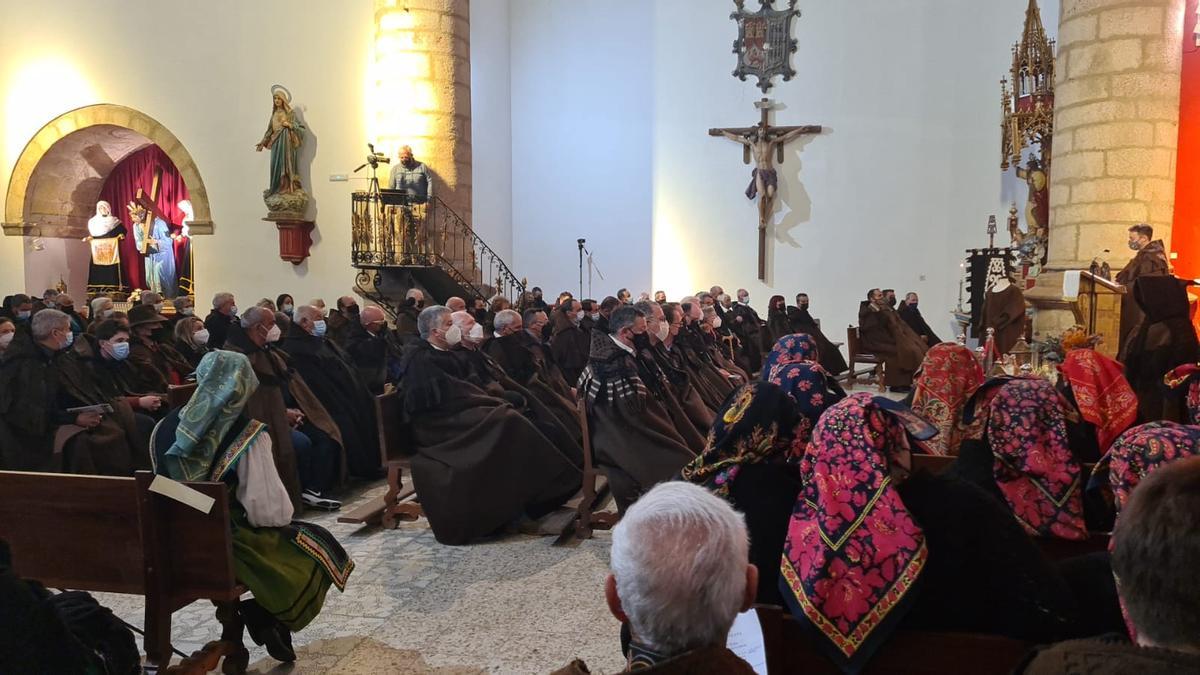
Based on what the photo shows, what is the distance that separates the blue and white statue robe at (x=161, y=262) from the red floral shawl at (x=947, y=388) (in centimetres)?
1524

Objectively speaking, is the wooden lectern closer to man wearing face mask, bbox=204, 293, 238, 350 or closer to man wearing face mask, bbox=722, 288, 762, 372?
man wearing face mask, bbox=722, 288, 762, 372

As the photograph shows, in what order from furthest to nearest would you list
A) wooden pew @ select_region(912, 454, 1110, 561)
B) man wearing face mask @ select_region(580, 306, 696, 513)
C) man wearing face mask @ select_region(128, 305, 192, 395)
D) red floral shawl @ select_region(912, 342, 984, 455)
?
man wearing face mask @ select_region(128, 305, 192, 395) → man wearing face mask @ select_region(580, 306, 696, 513) → red floral shawl @ select_region(912, 342, 984, 455) → wooden pew @ select_region(912, 454, 1110, 561)

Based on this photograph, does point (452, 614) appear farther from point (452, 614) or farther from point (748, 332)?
point (748, 332)

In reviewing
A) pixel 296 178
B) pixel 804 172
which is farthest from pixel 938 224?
pixel 296 178

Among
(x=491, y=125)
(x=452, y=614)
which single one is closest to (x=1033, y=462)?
(x=452, y=614)

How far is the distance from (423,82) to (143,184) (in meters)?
8.55

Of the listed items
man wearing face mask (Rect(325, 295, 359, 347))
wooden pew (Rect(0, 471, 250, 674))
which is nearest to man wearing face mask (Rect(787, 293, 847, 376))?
man wearing face mask (Rect(325, 295, 359, 347))

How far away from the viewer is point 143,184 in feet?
59.7

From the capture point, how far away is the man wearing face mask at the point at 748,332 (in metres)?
13.7

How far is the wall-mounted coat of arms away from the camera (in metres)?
17.9

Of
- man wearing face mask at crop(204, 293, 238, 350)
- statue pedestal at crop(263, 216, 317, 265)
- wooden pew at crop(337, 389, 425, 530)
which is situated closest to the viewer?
wooden pew at crop(337, 389, 425, 530)

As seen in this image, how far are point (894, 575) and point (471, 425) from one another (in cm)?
403

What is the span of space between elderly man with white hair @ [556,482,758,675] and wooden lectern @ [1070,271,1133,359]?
7.71 meters

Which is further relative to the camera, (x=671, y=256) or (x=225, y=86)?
(x=671, y=256)
